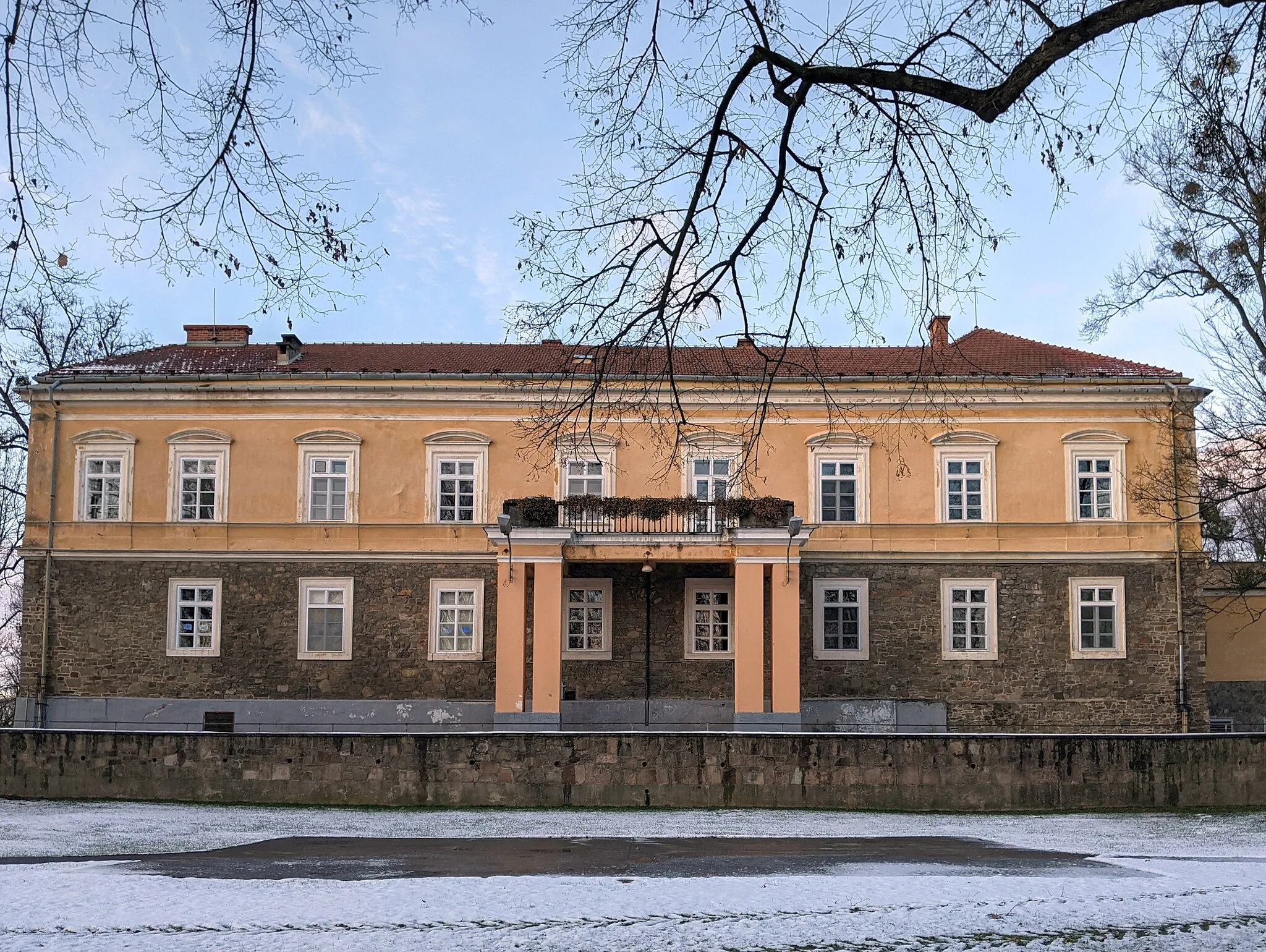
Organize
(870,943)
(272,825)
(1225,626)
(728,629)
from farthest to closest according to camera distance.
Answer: (1225,626) → (728,629) → (272,825) → (870,943)

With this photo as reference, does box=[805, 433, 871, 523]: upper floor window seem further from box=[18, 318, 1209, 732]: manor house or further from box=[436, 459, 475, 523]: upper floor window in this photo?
box=[436, 459, 475, 523]: upper floor window

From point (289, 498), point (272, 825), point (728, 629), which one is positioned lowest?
point (272, 825)

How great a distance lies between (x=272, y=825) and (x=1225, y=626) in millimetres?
24387

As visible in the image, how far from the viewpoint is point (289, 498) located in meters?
30.5

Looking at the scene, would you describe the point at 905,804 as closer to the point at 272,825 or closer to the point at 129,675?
the point at 272,825

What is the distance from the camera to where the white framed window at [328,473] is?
30.5 metres

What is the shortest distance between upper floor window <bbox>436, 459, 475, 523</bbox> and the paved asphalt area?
14836 millimetres

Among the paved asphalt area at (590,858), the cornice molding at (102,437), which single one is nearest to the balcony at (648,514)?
the cornice molding at (102,437)

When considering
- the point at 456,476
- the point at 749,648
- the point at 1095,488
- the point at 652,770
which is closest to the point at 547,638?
the point at 749,648

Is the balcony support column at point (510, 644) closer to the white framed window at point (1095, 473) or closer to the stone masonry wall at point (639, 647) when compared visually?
the stone masonry wall at point (639, 647)

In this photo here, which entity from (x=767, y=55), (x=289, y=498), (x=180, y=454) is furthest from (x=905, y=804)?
(x=180, y=454)

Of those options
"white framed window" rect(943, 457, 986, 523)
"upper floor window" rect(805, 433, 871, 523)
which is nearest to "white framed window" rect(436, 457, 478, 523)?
"upper floor window" rect(805, 433, 871, 523)

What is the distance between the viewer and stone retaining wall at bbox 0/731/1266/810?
19703mm

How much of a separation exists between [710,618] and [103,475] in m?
14.7
